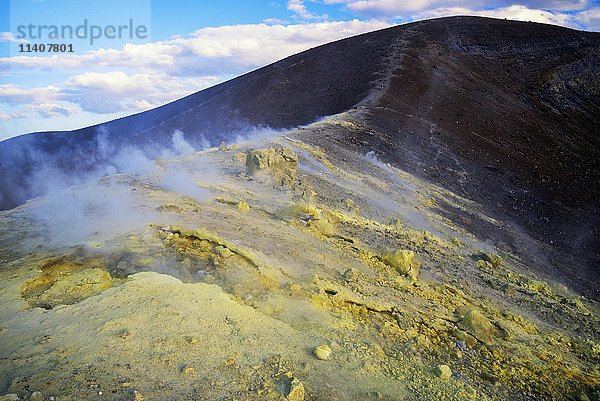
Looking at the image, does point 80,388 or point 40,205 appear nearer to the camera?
point 80,388

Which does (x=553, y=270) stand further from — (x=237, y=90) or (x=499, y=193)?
(x=237, y=90)

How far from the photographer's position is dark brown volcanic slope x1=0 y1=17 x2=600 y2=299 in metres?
15.3

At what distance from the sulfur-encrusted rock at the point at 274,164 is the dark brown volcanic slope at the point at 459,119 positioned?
490 centimetres

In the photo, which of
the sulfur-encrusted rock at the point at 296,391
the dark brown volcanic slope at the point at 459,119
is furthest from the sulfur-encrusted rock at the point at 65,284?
the dark brown volcanic slope at the point at 459,119

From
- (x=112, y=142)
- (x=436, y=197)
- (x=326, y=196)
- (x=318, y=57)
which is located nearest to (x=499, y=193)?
(x=436, y=197)

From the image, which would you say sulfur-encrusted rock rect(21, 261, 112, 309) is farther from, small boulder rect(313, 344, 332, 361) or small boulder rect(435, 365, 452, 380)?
small boulder rect(435, 365, 452, 380)

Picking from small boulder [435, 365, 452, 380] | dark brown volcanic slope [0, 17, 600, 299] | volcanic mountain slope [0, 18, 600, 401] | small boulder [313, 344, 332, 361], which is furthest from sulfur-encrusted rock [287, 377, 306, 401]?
dark brown volcanic slope [0, 17, 600, 299]

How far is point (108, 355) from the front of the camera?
144 inches

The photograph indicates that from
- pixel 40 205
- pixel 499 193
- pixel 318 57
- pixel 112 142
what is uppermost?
pixel 318 57

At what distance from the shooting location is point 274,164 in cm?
978

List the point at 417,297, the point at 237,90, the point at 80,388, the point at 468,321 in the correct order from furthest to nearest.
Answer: the point at 237,90 < the point at 417,297 < the point at 468,321 < the point at 80,388

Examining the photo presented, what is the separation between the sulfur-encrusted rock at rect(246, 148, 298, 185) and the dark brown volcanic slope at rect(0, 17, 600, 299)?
490 cm

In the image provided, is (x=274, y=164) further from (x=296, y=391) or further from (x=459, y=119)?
(x=459, y=119)

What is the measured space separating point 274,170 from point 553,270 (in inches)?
304
